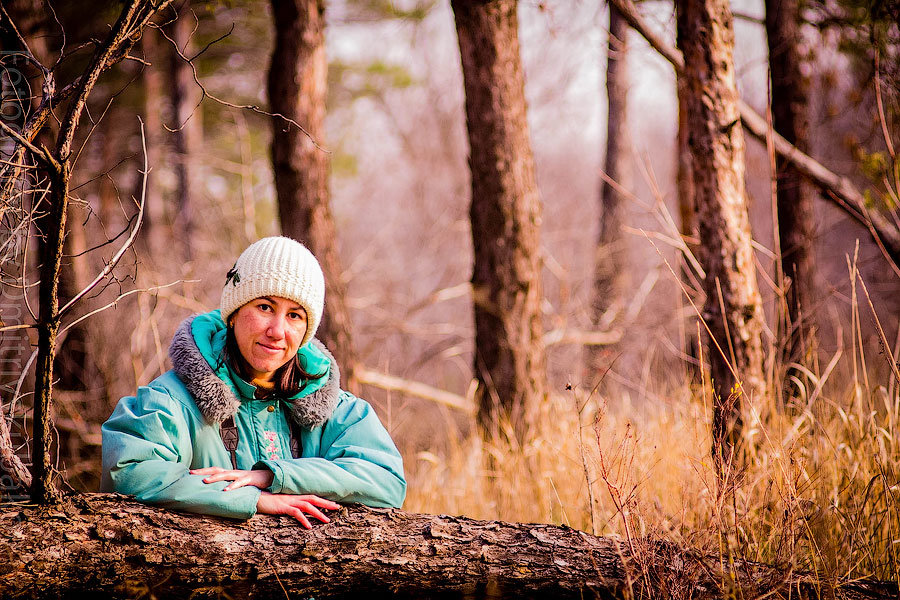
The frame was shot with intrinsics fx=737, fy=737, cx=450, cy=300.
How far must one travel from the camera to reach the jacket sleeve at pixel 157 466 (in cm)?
200

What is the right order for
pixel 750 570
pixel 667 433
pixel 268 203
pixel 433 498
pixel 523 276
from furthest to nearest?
pixel 268 203 < pixel 523 276 < pixel 433 498 < pixel 667 433 < pixel 750 570

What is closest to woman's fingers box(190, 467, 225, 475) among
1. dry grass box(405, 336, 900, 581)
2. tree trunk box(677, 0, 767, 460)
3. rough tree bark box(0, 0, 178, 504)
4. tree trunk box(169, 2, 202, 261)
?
rough tree bark box(0, 0, 178, 504)

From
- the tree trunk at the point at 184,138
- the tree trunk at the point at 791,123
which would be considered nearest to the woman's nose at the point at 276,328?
the tree trunk at the point at 791,123

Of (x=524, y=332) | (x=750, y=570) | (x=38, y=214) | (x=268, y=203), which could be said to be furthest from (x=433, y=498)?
(x=268, y=203)

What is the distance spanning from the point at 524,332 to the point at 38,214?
10.3 feet

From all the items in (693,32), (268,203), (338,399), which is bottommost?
(338,399)

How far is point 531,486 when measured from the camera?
392cm

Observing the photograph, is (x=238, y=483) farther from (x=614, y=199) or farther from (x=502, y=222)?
(x=614, y=199)

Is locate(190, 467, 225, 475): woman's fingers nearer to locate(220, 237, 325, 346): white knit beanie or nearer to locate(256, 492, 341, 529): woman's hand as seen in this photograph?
locate(256, 492, 341, 529): woman's hand

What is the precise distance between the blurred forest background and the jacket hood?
0.26 m

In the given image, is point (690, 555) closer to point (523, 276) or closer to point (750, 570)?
point (750, 570)

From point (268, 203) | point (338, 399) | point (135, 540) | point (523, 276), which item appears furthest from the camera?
point (268, 203)

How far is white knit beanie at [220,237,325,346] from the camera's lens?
227 centimetres

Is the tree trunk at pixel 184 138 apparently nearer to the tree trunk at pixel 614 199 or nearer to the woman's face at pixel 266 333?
the tree trunk at pixel 614 199
